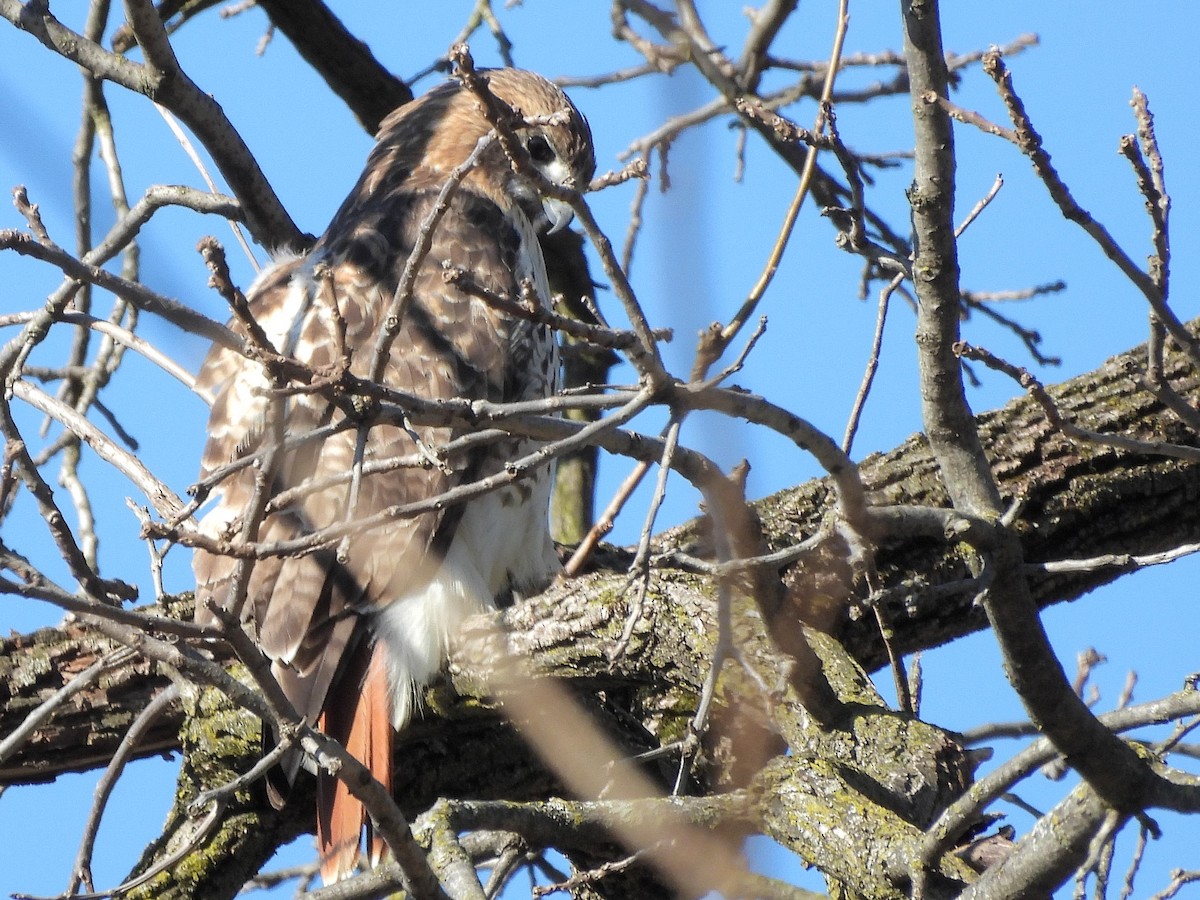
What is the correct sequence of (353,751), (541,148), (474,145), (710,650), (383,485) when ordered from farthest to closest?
(541,148)
(474,145)
(383,485)
(353,751)
(710,650)

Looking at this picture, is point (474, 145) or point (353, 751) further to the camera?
point (474, 145)

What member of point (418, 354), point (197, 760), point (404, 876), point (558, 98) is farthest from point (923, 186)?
point (558, 98)

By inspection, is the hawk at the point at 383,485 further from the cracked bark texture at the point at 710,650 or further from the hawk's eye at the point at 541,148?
the cracked bark texture at the point at 710,650

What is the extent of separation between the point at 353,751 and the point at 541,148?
2.03m

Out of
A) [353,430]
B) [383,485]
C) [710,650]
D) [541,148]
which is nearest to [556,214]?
[541,148]

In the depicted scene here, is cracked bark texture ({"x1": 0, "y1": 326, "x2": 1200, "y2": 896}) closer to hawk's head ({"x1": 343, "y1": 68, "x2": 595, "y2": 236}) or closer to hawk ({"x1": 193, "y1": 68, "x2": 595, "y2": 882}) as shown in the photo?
hawk ({"x1": 193, "y1": 68, "x2": 595, "y2": 882})

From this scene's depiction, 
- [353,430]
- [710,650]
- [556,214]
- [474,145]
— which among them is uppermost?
[474,145]

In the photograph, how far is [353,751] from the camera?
10.2 feet

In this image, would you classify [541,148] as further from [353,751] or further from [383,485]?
[353,751]

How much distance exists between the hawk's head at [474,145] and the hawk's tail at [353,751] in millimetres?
1505

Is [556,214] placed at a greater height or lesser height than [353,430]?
greater

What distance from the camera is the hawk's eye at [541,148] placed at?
168 inches

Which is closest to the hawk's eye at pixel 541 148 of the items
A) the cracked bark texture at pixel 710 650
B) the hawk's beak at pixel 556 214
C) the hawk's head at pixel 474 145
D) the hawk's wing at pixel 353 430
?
the hawk's head at pixel 474 145

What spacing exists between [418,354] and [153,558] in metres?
1.50
